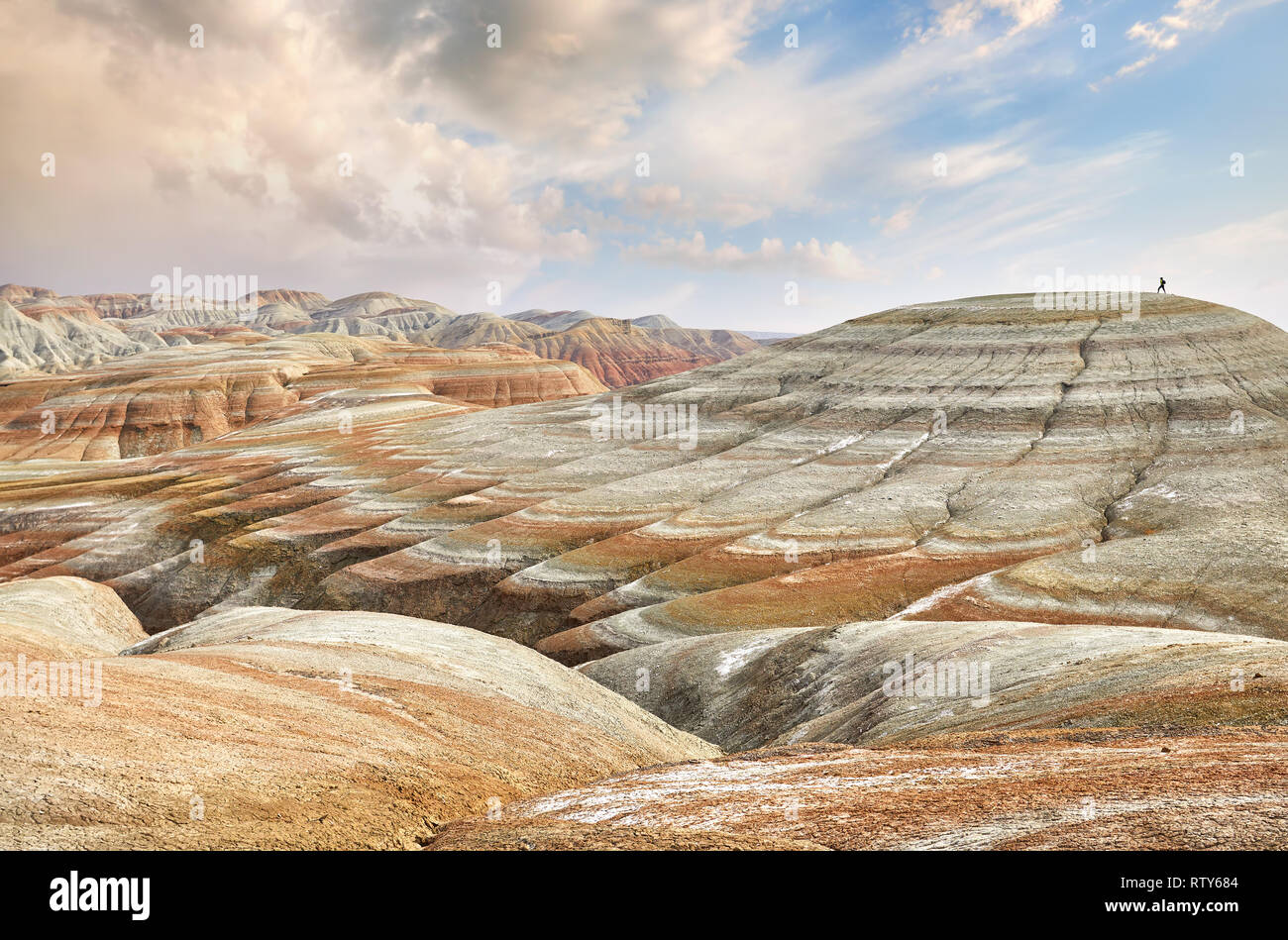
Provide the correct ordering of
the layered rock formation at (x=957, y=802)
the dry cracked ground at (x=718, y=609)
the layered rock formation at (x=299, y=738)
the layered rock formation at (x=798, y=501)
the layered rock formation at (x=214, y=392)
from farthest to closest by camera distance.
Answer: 1. the layered rock formation at (x=214, y=392)
2. the layered rock formation at (x=798, y=501)
3. the dry cracked ground at (x=718, y=609)
4. the layered rock formation at (x=299, y=738)
5. the layered rock formation at (x=957, y=802)

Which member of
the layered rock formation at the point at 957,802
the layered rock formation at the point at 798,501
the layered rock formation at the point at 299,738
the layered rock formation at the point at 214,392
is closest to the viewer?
the layered rock formation at the point at 957,802

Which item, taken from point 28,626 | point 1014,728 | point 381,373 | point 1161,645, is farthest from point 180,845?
point 381,373

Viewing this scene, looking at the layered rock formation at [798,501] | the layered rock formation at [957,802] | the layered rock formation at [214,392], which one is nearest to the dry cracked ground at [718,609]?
the layered rock formation at [957,802]

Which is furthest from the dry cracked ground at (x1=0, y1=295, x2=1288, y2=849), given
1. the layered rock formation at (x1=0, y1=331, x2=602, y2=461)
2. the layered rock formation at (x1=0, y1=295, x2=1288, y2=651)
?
the layered rock formation at (x1=0, y1=331, x2=602, y2=461)

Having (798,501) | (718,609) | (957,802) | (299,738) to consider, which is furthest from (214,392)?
(957,802)

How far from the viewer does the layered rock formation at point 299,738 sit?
452 inches

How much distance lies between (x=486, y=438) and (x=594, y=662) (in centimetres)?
5227

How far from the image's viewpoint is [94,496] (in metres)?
74.6

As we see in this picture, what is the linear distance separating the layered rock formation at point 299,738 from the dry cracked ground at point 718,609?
0.11 metres

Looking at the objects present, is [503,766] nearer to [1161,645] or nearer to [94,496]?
[1161,645]

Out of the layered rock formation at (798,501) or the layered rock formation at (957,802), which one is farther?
the layered rock formation at (798,501)

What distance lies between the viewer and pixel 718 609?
1719 inches

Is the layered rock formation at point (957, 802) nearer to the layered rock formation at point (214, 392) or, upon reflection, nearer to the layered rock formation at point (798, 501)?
the layered rock formation at point (798, 501)

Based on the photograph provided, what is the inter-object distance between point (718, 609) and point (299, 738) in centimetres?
3018
